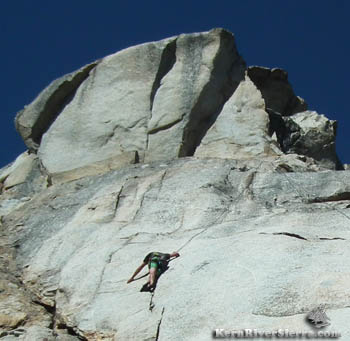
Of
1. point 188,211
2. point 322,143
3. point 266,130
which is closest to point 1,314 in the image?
point 188,211

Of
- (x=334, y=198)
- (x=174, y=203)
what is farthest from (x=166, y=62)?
(x=334, y=198)

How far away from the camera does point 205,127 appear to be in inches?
1328

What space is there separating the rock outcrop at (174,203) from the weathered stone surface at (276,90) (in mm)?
57

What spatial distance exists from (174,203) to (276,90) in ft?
35.5

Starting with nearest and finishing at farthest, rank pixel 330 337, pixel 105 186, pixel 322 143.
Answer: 1. pixel 330 337
2. pixel 105 186
3. pixel 322 143

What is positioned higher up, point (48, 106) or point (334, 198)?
point (48, 106)

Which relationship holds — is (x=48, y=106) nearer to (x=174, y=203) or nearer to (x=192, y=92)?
(x=192, y=92)

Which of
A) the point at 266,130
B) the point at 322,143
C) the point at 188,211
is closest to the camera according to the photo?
the point at 188,211

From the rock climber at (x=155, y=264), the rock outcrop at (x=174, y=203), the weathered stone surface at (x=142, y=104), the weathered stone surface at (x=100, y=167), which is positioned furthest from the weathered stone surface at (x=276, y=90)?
the rock climber at (x=155, y=264)

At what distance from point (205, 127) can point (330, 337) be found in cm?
1455

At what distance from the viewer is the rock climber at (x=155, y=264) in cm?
2420

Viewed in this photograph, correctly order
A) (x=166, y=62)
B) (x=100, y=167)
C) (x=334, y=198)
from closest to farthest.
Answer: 1. (x=334, y=198)
2. (x=100, y=167)
3. (x=166, y=62)

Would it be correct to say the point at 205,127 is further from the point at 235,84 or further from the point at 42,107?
the point at 42,107

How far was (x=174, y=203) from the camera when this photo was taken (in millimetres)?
28281
